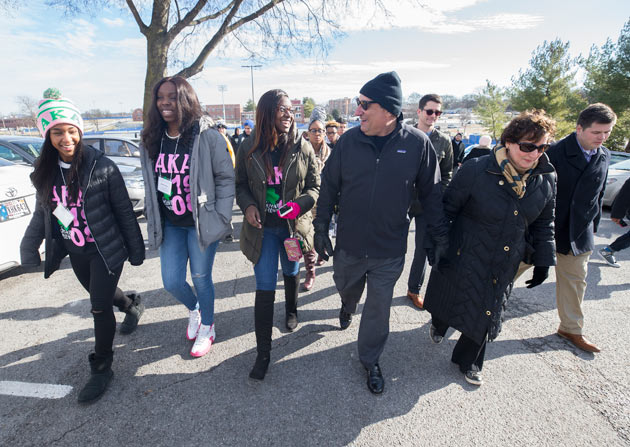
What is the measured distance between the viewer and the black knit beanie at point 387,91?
84.0 inches

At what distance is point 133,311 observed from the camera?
3.10 m

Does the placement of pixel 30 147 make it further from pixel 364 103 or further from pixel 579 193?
pixel 579 193

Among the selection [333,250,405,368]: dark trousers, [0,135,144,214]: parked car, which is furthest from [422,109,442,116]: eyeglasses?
[0,135,144,214]: parked car

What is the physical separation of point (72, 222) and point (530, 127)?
306 centimetres

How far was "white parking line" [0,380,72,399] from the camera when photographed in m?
2.33

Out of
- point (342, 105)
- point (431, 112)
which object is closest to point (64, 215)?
point (431, 112)

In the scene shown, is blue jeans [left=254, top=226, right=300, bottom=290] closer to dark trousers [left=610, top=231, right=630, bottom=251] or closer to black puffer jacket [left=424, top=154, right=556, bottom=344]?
black puffer jacket [left=424, top=154, right=556, bottom=344]

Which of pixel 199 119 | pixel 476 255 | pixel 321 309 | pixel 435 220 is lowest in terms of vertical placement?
pixel 321 309

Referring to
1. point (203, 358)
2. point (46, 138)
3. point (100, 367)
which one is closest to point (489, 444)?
point (203, 358)

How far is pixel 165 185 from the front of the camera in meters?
2.49

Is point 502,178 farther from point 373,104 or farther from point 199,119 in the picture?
point 199,119

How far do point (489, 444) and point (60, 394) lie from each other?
2858 millimetres

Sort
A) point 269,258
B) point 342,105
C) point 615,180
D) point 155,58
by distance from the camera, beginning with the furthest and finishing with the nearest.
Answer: point 342,105 < point 155,58 < point 615,180 < point 269,258

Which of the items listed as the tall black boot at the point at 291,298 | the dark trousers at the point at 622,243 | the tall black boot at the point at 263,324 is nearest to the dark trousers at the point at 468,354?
the tall black boot at the point at 291,298
